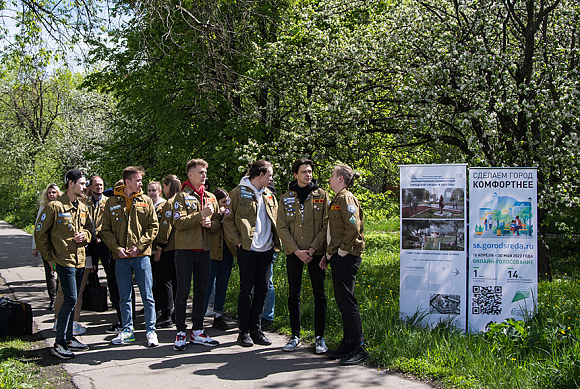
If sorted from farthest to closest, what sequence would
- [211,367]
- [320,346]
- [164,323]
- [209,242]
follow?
[164,323] < [209,242] < [320,346] < [211,367]

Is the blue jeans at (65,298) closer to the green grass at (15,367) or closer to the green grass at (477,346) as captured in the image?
the green grass at (15,367)

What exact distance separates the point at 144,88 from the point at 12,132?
30599mm

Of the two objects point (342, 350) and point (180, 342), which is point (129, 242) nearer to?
point (180, 342)

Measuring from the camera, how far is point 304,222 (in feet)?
18.4

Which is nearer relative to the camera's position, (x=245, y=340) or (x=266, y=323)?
(x=245, y=340)

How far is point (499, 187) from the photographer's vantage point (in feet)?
19.5

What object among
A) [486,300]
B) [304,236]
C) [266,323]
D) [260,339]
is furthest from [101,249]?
[486,300]

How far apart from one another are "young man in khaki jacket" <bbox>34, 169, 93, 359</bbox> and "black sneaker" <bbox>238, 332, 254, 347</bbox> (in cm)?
185

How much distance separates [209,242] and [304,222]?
50.6 inches

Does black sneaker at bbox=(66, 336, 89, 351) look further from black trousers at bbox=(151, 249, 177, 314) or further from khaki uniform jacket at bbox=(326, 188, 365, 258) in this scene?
khaki uniform jacket at bbox=(326, 188, 365, 258)

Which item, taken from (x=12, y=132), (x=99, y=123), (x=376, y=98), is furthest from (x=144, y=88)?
(x=12, y=132)

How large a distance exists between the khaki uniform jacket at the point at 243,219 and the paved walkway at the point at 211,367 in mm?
1290

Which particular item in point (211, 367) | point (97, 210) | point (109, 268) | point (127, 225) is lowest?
point (211, 367)

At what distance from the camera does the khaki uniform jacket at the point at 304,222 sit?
5.55m
